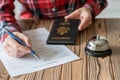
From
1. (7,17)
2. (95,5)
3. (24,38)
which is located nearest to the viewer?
(24,38)

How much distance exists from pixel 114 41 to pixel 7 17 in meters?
0.46

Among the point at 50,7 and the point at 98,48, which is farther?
the point at 50,7

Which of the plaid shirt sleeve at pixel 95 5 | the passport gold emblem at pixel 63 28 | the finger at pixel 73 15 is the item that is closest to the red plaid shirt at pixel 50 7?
the plaid shirt sleeve at pixel 95 5

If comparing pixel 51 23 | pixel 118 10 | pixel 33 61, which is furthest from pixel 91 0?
pixel 118 10

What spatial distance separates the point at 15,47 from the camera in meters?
0.90

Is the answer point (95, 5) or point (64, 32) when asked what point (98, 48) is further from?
point (95, 5)

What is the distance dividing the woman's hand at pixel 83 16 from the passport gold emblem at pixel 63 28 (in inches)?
1.9

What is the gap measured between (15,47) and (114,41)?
1.15 ft

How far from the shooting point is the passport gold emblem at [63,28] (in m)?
1.00

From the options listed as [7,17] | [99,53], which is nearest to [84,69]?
[99,53]

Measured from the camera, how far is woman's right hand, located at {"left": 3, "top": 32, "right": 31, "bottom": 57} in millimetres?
879

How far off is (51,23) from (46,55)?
0.88ft

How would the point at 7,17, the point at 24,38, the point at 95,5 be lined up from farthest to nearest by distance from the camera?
the point at 95,5
the point at 7,17
the point at 24,38

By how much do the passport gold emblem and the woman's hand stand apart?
1.9 inches
